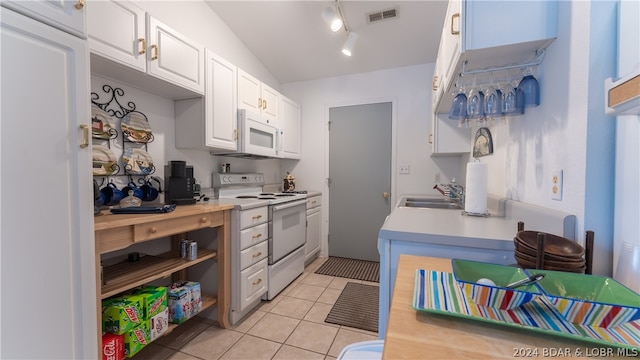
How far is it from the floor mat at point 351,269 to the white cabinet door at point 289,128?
1444 millimetres

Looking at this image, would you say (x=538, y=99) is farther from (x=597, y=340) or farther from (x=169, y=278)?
(x=169, y=278)

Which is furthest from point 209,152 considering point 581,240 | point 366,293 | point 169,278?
point 581,240

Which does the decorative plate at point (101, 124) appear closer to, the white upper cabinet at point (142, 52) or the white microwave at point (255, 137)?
the white upper cabinet at point (142, 52)

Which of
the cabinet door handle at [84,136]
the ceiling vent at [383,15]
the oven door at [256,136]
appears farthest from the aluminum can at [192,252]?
the ceiling vent at [383,15]

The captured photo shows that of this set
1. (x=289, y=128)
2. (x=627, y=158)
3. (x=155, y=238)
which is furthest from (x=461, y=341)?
(x=289, y=128)

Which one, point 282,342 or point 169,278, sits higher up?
point 169,278

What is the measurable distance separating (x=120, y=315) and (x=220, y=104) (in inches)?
62.1

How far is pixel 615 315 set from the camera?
44 centimetres

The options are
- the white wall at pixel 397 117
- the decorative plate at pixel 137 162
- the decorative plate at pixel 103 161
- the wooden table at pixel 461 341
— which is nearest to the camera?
the wooden table at pixel 461 341

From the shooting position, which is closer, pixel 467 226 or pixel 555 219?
pixel 555 219

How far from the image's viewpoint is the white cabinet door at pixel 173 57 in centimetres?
156

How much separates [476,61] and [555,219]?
0.72 m

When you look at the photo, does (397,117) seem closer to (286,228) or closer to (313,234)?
(313,234)

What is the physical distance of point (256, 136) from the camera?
2520 mm
